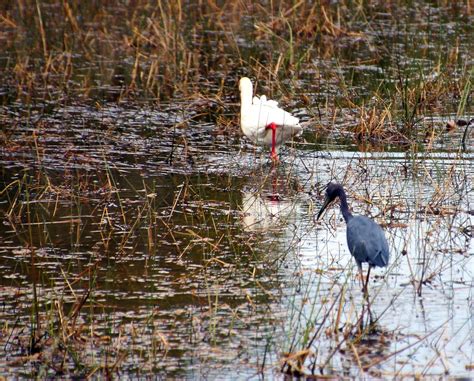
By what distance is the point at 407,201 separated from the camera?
7.59 metres

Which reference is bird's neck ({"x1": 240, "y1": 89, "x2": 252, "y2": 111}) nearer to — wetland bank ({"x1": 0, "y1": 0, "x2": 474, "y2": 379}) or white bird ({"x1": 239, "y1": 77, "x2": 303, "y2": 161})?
white bird ({"x1": 239, "y1": 77, "x2": 303, "y2": 161})

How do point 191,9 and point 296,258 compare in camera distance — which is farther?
point 191,9

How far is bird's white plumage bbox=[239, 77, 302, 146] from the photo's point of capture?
907 cm

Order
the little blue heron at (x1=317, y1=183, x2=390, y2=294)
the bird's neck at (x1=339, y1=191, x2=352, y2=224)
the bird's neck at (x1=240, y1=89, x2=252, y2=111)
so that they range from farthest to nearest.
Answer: the bird's neck at (x1=240, y1=89, x2=252, y2=111)
the bird's neck at (x1=339, y1=191, x2=352, y2=224)
the little blue heron at (x1=317, y1=183, x2=390, y2=294)

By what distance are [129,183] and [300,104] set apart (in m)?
3.14

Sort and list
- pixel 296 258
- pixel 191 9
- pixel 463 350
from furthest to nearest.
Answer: pixel 191 9 < pixel 296 258 < pixel 463 350

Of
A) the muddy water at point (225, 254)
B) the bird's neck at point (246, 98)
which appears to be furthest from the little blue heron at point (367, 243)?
the bird's neck at point (246, 98)

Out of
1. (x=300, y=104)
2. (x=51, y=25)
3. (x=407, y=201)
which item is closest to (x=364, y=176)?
(x=407, y=201)

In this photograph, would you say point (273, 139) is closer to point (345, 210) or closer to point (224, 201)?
point (224, 201)

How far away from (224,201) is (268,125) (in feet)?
4.32

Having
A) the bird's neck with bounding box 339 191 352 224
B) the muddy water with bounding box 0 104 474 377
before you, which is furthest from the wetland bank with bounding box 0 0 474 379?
the bird's neck with bounding box 339 191 352 224

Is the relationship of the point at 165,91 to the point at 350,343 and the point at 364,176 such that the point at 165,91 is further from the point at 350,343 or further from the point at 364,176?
the point at 350,343

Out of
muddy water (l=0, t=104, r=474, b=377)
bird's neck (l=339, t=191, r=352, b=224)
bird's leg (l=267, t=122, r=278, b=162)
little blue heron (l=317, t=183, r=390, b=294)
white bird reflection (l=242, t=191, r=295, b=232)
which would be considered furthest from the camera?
bird's leg (l=267, t=122, r=278, b=162)

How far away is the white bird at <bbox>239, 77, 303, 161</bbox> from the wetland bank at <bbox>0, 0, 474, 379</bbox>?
0.61 feet
